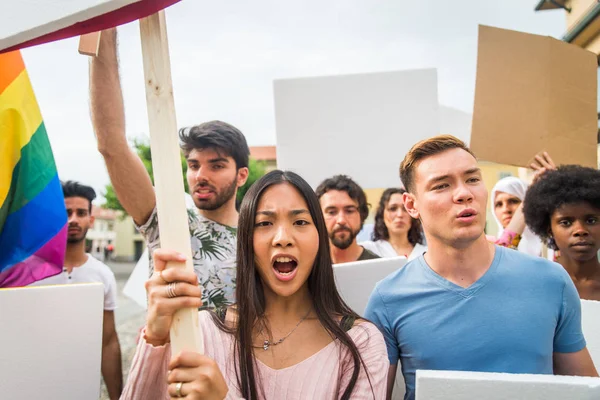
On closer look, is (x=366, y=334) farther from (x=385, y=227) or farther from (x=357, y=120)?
(x=385, y=227)

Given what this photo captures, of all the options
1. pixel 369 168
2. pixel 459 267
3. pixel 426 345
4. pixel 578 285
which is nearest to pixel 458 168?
pixel 459 267

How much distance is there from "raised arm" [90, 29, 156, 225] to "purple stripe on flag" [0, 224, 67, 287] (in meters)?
0.32

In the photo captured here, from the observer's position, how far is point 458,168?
5.78 ft

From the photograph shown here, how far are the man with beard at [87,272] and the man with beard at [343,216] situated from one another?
162 cm

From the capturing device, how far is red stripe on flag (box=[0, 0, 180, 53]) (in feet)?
3.30

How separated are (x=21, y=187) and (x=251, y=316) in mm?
1111

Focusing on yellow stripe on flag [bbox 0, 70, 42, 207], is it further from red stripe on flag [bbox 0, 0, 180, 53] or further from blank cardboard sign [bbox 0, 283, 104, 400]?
red stripe on flag [bbox 0, 0, 180, 53]

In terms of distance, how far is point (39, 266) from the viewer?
209cm

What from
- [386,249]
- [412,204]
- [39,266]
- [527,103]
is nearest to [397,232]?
[386,249]

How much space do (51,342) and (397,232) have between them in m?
3.00

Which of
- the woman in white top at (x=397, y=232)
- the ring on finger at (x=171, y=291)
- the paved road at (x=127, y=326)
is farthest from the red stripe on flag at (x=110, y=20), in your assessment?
the paved road at (x=127, y=326)

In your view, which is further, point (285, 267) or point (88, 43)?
point (285, 267)

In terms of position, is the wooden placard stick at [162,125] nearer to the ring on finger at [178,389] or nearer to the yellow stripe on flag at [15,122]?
the ring on finger at [178,389]

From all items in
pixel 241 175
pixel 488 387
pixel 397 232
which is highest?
pixel 241 175
